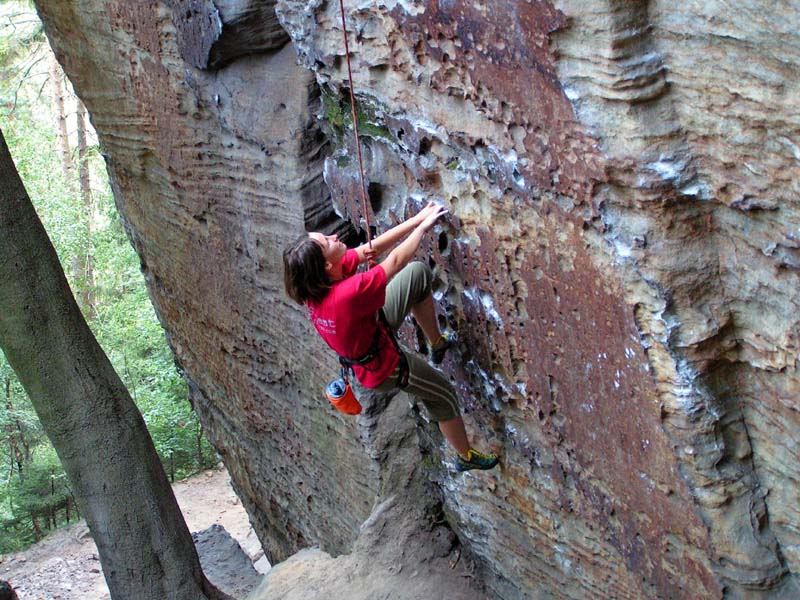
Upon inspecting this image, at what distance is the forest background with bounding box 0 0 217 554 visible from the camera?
11.8 metres

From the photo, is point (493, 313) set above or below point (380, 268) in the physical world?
below

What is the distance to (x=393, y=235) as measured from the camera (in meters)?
3.63

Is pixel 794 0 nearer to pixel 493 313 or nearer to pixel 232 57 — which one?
pixel 493 313

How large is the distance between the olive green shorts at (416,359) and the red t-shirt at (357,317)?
87 millimetres

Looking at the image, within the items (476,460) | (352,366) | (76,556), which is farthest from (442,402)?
(76,556)

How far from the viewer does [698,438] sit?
2998mm

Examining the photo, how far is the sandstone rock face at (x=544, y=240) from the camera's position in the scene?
8.64ft

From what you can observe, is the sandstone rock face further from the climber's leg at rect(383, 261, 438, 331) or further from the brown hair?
the brown hair

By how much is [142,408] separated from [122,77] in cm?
796

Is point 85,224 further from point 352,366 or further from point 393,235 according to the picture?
point 393,235

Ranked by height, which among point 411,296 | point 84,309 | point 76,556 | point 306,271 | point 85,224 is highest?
point 306,271

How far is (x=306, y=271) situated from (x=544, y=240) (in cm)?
90

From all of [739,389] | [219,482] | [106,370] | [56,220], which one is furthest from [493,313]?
[56,220]

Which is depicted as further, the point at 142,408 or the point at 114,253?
the point at 114,253
